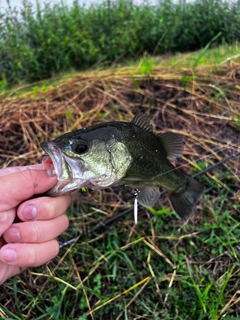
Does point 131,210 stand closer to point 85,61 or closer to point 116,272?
point 116,272

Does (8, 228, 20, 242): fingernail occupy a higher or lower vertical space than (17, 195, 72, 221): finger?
lower

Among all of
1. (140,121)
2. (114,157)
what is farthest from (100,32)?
(114,157)

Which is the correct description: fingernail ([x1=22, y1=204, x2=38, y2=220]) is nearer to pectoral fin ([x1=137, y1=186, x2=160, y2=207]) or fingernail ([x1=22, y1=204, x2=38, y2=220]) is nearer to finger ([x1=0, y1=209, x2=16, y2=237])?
finger ([x1=0, y1=209, x2=16, y2=237])

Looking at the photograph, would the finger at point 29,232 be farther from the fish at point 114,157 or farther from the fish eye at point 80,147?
the fish eye at point 80,147

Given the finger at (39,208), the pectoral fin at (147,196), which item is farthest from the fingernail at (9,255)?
the pectoral fin at (147,196)

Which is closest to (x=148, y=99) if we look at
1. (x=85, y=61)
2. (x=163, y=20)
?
(x=85, y=61)

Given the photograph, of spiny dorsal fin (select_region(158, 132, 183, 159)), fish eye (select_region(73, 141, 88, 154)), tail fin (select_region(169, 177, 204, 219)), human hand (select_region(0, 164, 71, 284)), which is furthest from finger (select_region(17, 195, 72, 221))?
tail fin (select_region(169, 177, 204, 219))
